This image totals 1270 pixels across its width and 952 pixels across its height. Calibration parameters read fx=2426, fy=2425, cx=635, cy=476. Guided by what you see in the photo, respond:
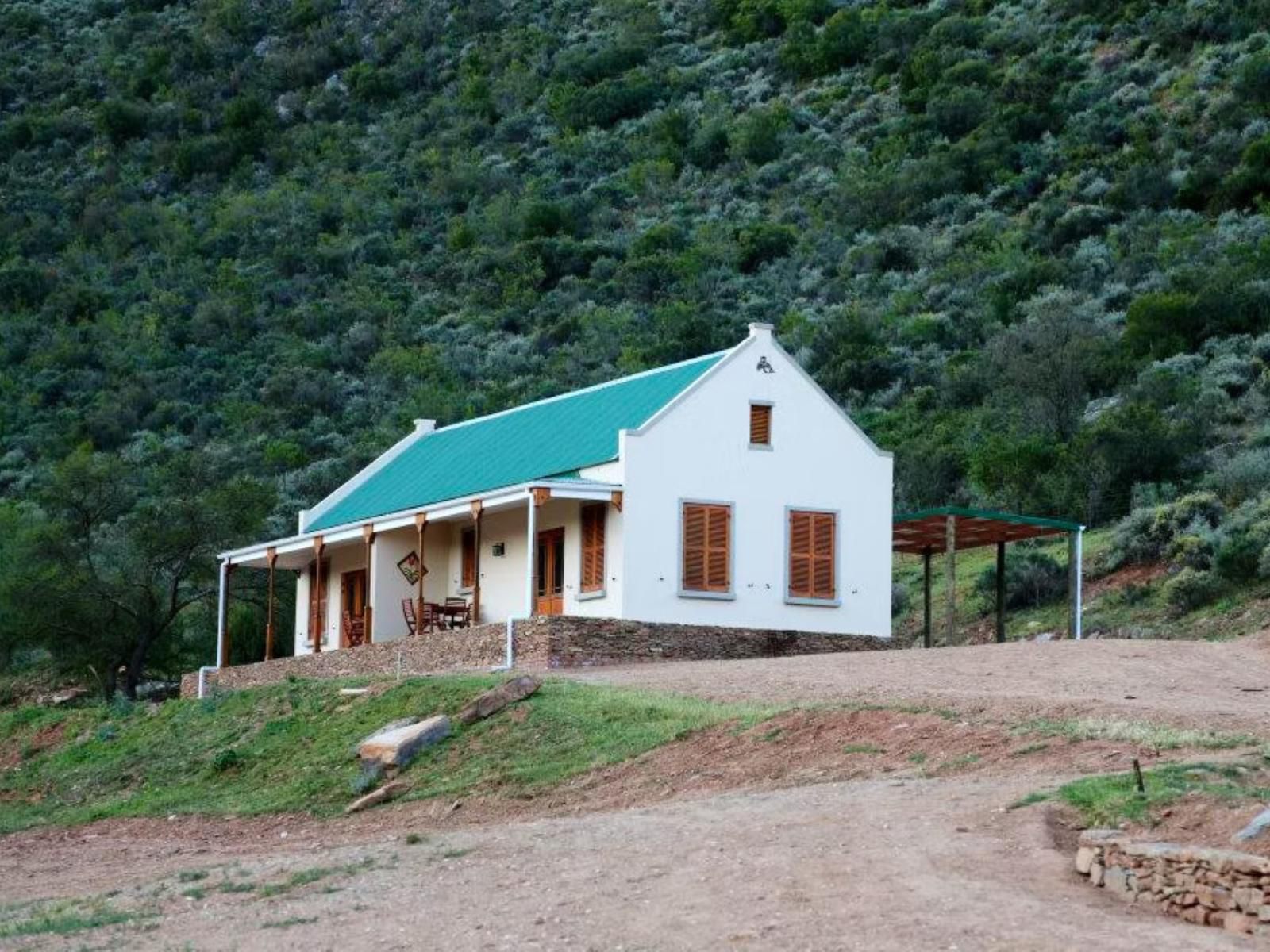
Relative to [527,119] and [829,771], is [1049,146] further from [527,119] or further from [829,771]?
[829,771]

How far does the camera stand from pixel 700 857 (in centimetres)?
1769

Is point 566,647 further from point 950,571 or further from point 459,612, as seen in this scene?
point 950,571

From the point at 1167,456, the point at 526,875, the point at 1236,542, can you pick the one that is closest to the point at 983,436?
the point at 1167,456

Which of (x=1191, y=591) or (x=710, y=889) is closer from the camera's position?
(x=710, y=889)

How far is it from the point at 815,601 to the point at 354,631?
870 centimetres

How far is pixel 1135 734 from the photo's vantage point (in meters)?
20.5

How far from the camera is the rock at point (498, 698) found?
26.9 meters

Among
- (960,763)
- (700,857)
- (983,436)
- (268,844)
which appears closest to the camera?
(700,857)

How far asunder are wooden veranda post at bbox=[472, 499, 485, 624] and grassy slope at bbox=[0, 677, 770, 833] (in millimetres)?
3721

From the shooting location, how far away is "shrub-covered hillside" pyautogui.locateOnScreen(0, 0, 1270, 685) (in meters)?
55.4

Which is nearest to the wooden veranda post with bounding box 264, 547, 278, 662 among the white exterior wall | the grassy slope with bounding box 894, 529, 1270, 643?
the white exterior wall

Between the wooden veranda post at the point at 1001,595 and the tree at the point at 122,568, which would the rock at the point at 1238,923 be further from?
the tree at the point at 122,568

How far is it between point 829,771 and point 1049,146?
55.6 m

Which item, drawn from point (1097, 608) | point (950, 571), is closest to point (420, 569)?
point (950, 571)
